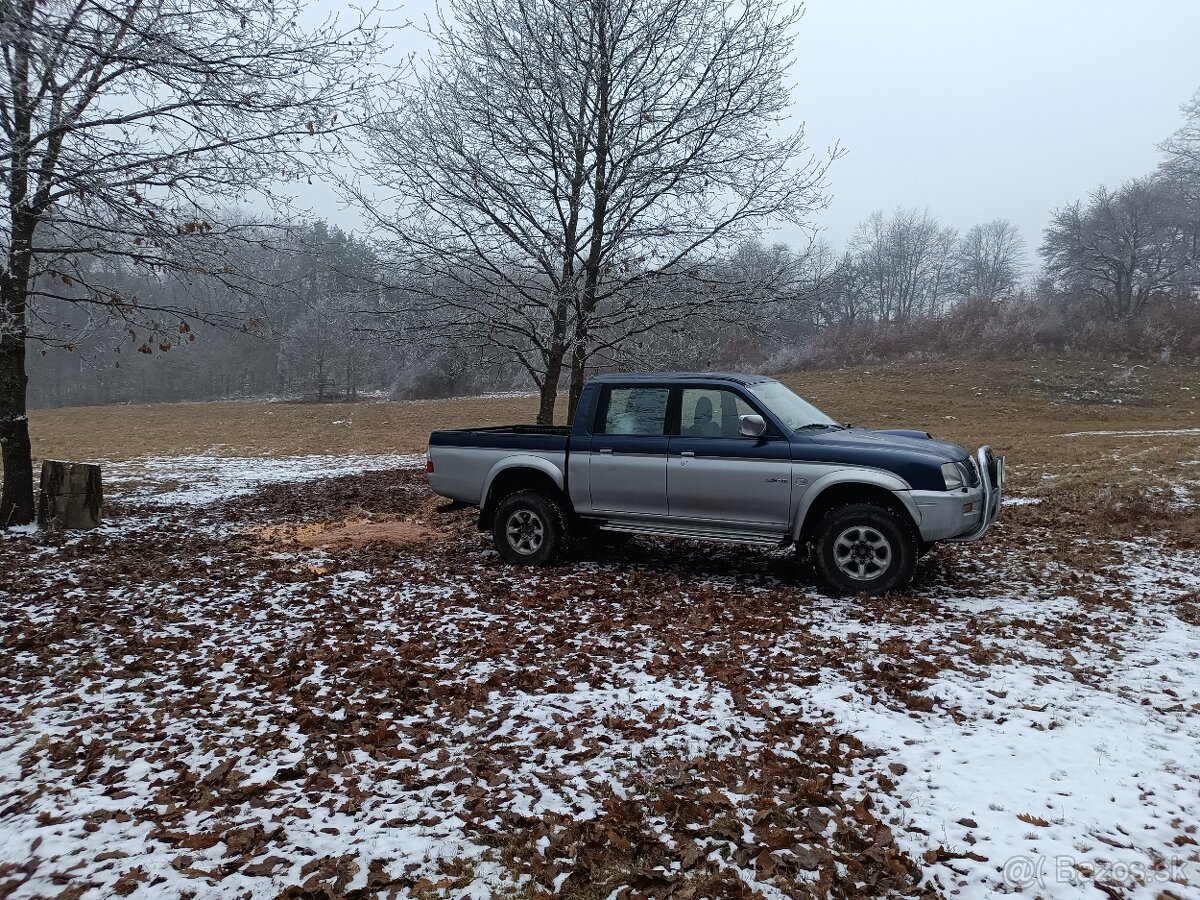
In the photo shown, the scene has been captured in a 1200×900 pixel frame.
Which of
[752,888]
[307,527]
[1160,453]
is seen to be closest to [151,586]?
[307,527]

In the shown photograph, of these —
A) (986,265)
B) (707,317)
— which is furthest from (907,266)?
(707,317)

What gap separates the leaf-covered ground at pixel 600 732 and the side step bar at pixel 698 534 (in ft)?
1.63

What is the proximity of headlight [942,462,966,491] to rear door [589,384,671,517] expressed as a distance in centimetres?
248

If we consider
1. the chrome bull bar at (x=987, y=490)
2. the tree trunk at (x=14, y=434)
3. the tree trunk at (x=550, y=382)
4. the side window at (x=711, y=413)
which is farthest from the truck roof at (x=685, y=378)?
the tree trunk at (x=14, y=434)

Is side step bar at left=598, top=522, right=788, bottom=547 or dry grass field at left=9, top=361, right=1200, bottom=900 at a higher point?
side step bar at left=598, top=522, right=788, bottom=547

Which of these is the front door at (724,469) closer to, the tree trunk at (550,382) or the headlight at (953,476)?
the headlight at (953,476)

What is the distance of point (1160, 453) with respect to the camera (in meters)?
13.1

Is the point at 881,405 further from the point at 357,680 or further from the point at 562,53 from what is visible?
the point at 357,680

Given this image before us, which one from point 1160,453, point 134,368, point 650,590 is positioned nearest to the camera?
point 650,590

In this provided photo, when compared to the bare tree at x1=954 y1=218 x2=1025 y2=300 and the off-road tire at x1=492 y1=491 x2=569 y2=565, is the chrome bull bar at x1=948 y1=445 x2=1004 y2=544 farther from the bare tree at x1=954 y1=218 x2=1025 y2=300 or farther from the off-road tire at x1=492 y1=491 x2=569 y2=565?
the bare tree at x1=954 y1=218 x2=1025 y2=300

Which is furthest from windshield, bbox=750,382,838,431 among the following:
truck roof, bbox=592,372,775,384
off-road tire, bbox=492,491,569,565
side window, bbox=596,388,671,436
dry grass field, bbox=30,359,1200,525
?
dry grass field, bbox=30,359,1200,525

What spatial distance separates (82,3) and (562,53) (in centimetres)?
664

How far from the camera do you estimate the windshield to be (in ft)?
21.9

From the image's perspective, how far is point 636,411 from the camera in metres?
7.11
